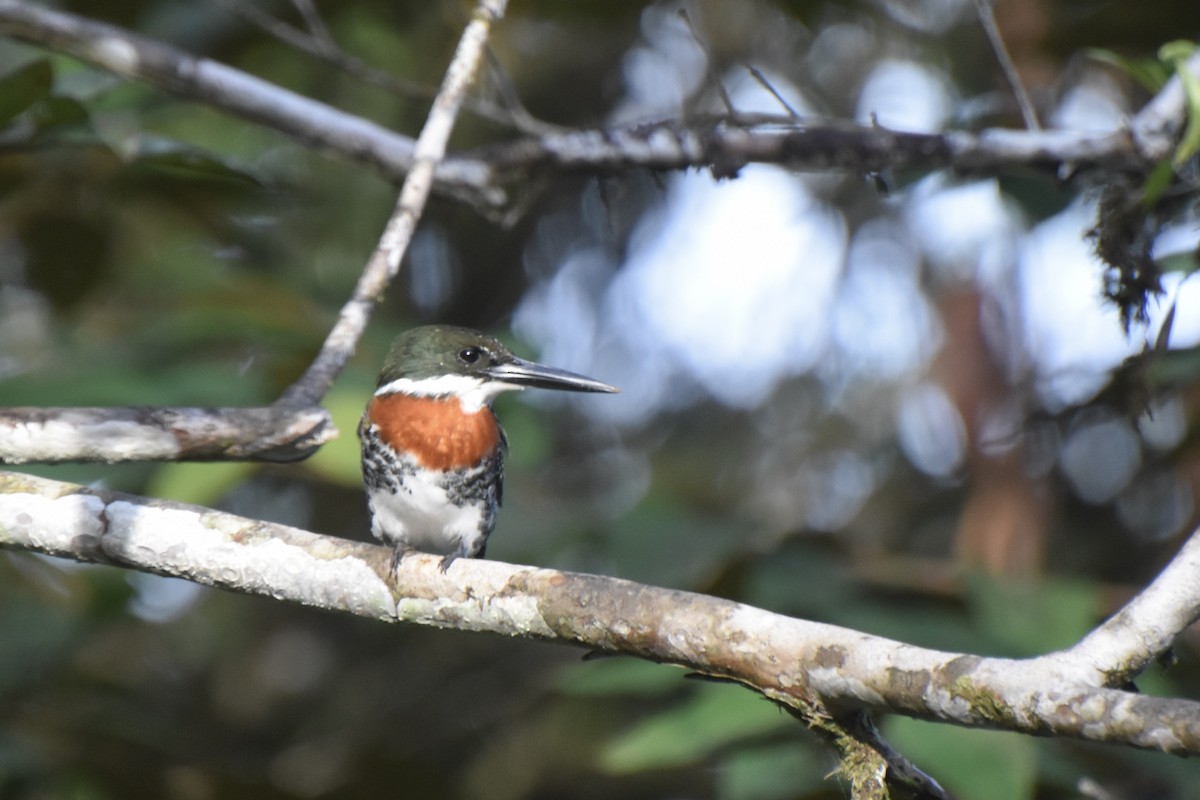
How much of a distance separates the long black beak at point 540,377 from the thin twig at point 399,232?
0.80 metres

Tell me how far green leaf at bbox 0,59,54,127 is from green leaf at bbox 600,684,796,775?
6.93ft

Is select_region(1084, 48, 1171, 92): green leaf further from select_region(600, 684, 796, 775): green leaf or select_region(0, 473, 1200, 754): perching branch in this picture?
select_region(600, 684, 796, 775): green leaf

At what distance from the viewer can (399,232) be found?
2.79 m

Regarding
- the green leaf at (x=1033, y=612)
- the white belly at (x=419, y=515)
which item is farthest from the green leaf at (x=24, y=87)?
the green leaf at (x=1033, y=612)

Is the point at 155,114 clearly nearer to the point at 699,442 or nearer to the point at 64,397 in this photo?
the point at 64,397

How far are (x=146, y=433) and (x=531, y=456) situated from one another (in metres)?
1.55

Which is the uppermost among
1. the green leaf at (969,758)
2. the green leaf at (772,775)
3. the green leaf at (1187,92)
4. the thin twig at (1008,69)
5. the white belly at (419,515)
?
the thin twig at (1008,69)

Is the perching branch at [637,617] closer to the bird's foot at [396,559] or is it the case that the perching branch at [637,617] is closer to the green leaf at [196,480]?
the bird's foot at [396,559]

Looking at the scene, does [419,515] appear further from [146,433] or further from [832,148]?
[832,148]

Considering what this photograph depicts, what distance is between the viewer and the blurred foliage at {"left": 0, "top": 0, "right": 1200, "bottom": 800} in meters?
3.33

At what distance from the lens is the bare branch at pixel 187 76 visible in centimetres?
333

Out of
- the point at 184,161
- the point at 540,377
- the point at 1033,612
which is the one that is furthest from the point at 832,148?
the point at 184,161

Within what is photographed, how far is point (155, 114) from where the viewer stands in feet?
13.8

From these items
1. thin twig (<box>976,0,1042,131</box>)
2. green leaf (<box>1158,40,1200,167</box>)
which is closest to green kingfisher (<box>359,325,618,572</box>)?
thin twig (<box>976,0,1042,131</box>)
